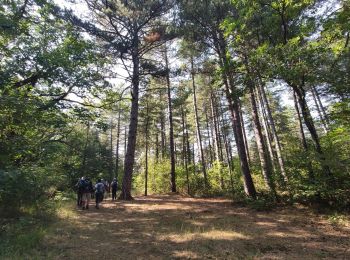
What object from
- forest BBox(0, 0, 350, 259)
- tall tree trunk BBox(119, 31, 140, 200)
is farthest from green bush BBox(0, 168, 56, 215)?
tall tree trunk BBox(119, 31, 140, 200)

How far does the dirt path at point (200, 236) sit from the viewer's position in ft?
18.1

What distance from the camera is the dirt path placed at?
5.52m

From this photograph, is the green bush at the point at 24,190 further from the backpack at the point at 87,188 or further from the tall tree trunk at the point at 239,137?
the tall tree trunk at the point at 239,137

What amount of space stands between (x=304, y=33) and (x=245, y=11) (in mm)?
2384

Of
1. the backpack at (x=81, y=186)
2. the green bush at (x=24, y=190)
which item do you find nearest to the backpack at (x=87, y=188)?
the backpack at (x=81, y=186)

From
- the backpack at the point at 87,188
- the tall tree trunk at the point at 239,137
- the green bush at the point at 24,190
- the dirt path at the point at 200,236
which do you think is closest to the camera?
the dirt path at the point at 200,236

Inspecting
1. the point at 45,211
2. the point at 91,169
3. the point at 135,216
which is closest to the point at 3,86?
the point at 45,211

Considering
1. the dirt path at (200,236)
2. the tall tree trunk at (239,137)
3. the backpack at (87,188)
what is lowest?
the dirt path at (200,236)

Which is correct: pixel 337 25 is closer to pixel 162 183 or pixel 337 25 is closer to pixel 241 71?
pixel 241 71

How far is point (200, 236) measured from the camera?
262 inches

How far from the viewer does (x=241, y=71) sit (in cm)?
991

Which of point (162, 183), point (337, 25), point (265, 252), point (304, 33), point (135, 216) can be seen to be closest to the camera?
point (265, 252)

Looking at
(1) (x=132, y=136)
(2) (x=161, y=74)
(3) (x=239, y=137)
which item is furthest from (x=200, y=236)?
(2) (x=161, y=74)

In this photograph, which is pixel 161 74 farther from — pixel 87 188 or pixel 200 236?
pixel 200 236
